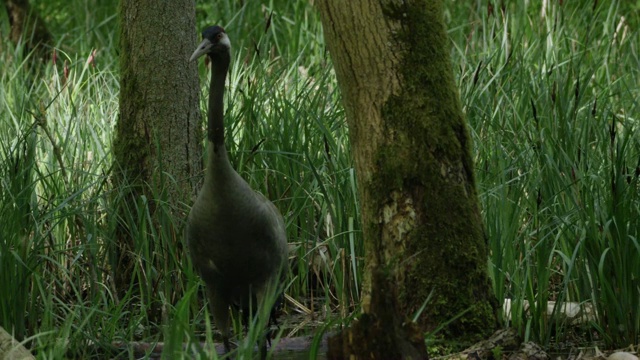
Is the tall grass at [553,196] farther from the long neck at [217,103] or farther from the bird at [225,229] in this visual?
the long neck at [217,103]

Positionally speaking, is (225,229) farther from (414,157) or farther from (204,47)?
(414,157)

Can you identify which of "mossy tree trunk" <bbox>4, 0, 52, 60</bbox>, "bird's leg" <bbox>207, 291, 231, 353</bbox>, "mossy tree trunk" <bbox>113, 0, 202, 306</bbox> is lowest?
"bird's leg" <bbox>207, 291, 231, 353</bbox>

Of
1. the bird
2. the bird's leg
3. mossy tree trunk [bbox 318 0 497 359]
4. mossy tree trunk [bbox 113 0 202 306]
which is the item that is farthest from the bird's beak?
the bird's leg

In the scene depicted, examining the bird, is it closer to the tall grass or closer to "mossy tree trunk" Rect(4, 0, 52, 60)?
the tall grass

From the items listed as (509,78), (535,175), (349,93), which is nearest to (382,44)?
(349,93)

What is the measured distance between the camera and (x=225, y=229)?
4.49 m

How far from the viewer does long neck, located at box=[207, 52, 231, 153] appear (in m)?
4.44

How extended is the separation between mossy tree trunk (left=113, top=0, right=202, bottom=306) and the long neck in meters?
0.91

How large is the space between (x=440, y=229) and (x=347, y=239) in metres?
1.11

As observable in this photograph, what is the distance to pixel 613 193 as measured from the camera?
13.5 ft

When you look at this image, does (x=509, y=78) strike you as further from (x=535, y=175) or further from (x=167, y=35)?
(x=167, y=35)

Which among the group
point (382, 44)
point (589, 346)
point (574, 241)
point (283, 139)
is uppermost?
point (382, 44)

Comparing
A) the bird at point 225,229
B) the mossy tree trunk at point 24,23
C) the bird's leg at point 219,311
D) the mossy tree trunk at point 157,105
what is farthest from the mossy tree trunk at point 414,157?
the mossy tree trunk at point 24,23

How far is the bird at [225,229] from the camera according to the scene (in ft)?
14.5
